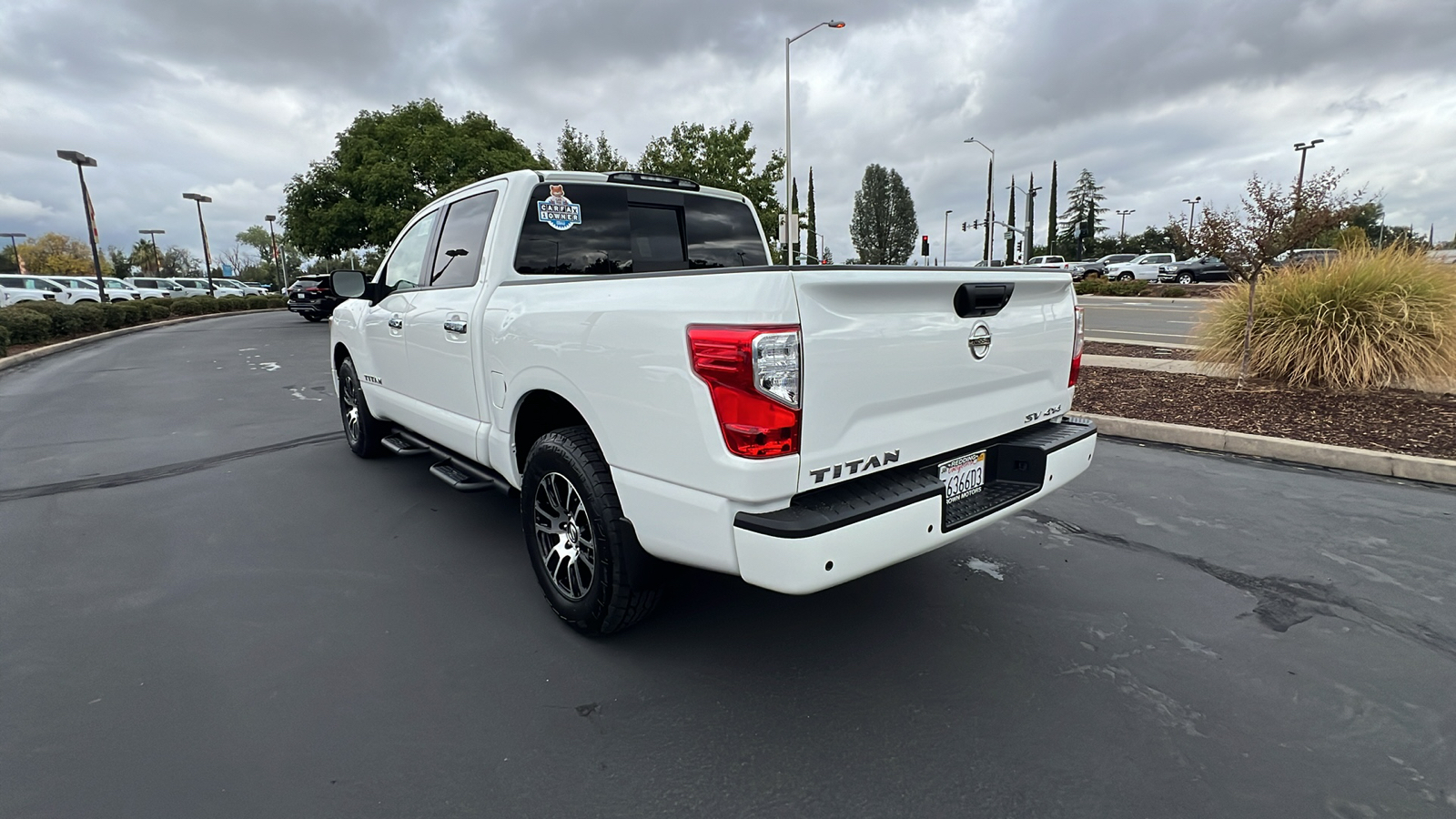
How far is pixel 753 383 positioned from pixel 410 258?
3.50 m

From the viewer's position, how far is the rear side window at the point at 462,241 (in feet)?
12.1

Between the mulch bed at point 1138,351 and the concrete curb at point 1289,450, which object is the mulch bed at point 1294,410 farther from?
the mulch bed at point 1138,351

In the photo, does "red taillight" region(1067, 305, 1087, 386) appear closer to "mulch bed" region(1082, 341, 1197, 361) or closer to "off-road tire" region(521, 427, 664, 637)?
"off-road tire" region(521, 427, 664, 637)

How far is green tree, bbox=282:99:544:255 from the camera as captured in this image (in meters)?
25.3

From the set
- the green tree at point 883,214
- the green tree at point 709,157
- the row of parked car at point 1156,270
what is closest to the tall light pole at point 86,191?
the green tree at point 709,157

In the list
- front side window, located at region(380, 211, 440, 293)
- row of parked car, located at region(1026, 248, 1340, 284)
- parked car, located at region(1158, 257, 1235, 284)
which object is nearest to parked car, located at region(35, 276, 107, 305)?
front side window, located at region(380, 211, 440, 293)

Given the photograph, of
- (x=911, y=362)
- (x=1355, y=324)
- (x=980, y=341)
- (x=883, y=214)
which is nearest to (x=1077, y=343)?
(x=980, y=341)

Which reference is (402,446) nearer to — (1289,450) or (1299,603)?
(1299,603)

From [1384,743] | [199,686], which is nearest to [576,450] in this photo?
[199,686]

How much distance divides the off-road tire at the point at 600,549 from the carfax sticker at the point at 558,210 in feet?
4.27

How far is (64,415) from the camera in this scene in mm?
7746

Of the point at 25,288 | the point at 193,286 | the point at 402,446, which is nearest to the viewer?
the point at 402,446

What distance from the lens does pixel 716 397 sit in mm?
2104

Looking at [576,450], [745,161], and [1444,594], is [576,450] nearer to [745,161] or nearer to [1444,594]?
[1444,594]
